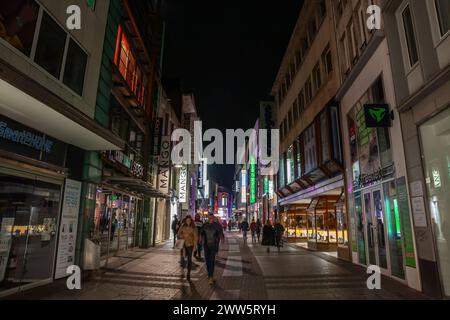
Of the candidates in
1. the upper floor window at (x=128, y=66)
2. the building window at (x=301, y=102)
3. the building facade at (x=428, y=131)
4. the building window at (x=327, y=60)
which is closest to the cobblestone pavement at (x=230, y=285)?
the building facade at (x=428, y=131)

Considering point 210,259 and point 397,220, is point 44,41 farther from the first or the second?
point 397,220

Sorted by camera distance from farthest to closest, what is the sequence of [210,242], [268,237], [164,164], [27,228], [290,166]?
[290,166] < [164,164] < [268,237] < [210,242] < [27,228]

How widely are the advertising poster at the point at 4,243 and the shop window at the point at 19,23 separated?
4.02 m

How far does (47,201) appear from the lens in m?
8.62

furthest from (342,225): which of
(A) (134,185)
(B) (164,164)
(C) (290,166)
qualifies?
(B) (164,164)

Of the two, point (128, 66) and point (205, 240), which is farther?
point (128, 66)

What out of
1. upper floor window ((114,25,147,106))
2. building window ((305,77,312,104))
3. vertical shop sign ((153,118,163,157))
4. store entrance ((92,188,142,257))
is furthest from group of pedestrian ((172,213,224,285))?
building window ((305,77,312,104))

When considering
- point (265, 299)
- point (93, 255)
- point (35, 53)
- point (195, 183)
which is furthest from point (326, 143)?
point (195, 183)

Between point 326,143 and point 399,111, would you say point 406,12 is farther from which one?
point 326,143

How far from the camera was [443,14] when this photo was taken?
7.53 metres

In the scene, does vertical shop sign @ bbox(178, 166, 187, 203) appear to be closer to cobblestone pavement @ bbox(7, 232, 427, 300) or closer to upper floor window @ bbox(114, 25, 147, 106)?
upper floor window @ bbox(114, 25, 147, 106)

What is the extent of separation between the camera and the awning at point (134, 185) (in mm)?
13023

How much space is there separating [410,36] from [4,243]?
1210 cm

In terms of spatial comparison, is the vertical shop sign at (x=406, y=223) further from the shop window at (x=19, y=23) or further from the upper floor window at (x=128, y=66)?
the upper floor window at (x=128, y=66)
